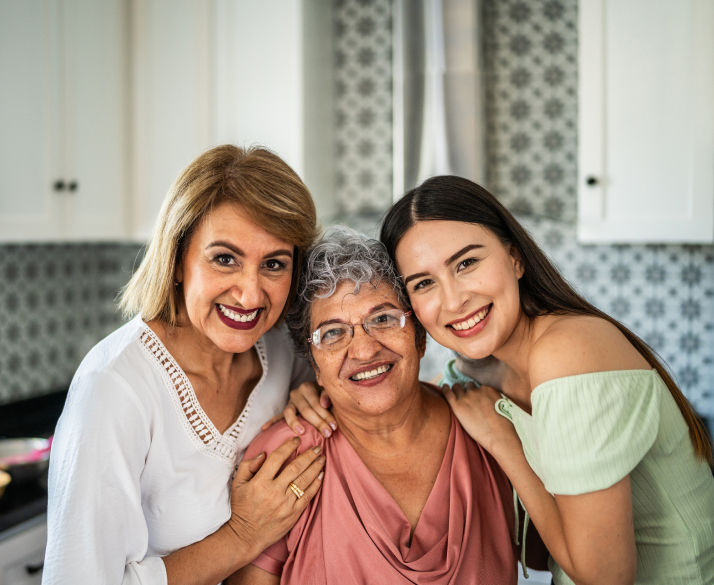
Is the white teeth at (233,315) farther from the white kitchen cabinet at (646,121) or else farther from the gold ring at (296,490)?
the white kitchen cabinet at (646,121)

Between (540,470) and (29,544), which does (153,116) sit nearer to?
(29,544)

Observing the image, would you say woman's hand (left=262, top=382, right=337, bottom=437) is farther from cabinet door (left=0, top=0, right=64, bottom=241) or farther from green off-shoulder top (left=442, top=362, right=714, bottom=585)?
cabinet door (left=0, top=0, right=64, bottom=241)

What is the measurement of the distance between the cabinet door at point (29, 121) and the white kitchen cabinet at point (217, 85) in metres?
0.46

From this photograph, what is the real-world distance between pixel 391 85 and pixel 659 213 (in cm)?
146

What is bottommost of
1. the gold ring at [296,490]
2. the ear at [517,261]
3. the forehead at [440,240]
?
the gold ring at [296,490]

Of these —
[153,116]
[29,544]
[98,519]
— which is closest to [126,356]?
[98,519]

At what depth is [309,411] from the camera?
1604 mm

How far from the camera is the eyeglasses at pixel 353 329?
1.51 meters

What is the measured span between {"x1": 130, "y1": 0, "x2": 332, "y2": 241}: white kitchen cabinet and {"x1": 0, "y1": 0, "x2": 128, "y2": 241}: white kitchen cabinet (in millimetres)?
96

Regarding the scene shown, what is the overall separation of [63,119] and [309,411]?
173 cm

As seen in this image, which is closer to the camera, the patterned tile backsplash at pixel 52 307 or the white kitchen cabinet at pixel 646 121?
the white kitchen cabinet at pixel 646 121

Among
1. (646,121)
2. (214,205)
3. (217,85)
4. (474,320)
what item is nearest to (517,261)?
(474,320)

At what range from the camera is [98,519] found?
4.17 feet

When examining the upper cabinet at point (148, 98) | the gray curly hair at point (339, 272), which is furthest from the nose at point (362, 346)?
the upper cabinet at point (148, 98)
